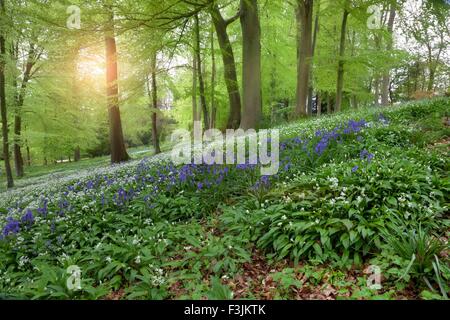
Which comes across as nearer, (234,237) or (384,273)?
(384,273)

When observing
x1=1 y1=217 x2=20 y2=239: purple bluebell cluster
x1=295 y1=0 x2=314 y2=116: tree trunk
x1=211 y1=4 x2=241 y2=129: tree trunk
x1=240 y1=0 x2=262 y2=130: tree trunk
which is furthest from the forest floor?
x1=211 y1=4 x2=241 y2=129: tree trunk

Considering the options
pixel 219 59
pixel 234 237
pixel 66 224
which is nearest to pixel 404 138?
pixel 234 237

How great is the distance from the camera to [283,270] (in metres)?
3.20

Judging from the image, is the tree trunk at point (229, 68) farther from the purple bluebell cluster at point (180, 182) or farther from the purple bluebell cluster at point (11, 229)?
the purple bluebell cluster at point (11, 229)

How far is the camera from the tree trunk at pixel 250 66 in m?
12.0

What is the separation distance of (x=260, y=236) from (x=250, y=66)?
31.7 ft

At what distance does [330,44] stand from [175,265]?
19.9 m

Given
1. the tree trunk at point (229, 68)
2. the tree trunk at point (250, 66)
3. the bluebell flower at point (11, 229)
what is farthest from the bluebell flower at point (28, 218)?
the tree trunk at point (229, 68)

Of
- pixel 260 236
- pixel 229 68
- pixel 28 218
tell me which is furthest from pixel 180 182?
pixel 229 68

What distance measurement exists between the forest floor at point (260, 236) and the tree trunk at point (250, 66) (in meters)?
6.63

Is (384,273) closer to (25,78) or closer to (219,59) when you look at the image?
(219,59)

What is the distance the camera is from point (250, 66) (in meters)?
12.1

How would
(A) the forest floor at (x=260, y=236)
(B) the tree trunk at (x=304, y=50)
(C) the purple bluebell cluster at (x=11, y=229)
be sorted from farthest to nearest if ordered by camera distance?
(B) the tree trunk at (x=304, y=50) < (C) the purple bluebell cluster at (x=11, y=229) < (A) the forest floor at (x=260, y=236)
